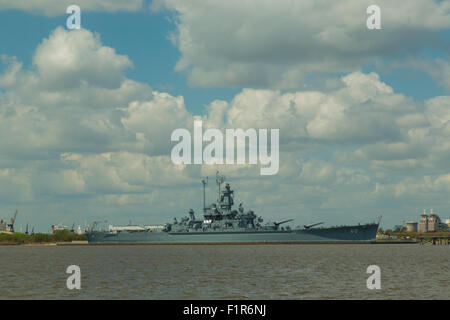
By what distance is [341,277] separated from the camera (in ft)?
206

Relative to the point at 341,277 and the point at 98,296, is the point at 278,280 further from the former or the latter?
the point at 98,296

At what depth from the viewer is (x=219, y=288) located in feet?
172

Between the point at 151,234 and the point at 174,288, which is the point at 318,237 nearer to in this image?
the point at 151,234
